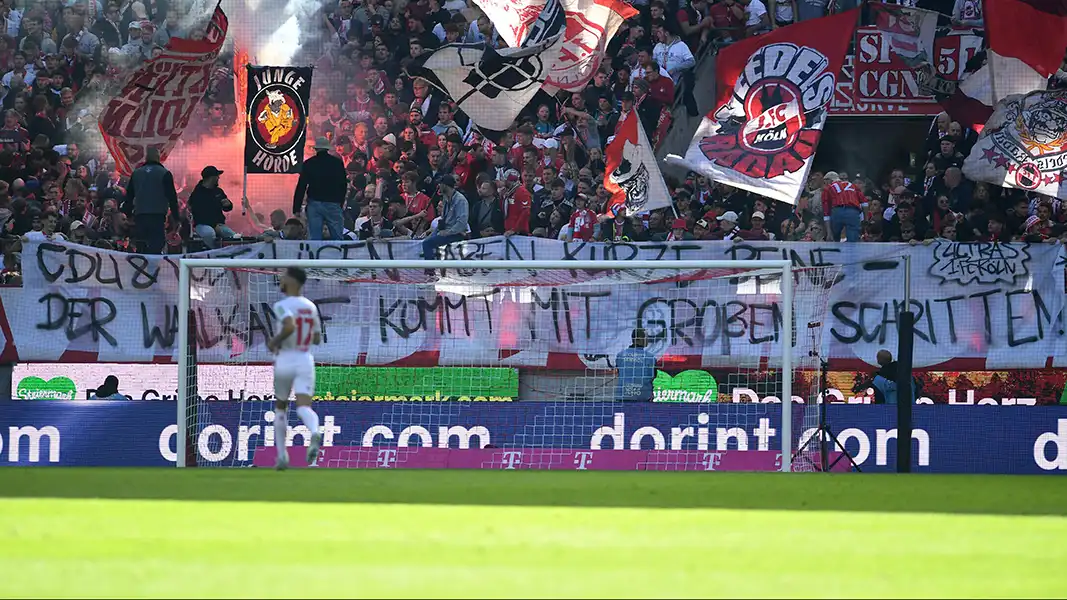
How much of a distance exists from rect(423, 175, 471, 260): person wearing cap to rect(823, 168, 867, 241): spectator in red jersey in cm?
406

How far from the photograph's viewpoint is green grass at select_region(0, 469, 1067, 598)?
5430 millimetres

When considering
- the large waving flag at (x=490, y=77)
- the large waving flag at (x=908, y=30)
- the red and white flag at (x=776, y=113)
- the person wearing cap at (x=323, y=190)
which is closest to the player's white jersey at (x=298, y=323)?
the person wearing cap at (x=323, y=190)

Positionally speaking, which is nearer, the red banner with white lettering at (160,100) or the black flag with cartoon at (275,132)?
the red banner with white lettering at (160,100)

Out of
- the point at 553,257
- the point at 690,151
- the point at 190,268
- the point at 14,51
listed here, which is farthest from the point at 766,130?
the point at 14,51

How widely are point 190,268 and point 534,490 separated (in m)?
5.97

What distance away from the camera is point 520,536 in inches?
273

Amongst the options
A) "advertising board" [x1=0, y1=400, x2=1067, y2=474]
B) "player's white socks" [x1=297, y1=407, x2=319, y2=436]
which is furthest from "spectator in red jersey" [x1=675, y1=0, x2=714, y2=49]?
"player's white socks" [x1=297, y1=407, x2=319, y2=436]

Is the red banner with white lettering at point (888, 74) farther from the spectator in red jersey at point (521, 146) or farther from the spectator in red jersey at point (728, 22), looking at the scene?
the spectator in red jersey at point (521, 146)

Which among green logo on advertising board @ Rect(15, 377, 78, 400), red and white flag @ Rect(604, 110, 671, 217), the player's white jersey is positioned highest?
red and white flag @ Rect(604, 110, 671, 217)

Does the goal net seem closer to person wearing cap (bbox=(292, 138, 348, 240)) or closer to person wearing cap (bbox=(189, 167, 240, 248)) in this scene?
person wearing cap (bbox=(292, 138, 348, 240))

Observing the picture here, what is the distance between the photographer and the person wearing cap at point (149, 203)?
16047 millimetres

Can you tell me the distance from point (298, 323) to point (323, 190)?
16.6 ft

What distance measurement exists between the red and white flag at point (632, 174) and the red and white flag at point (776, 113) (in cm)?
31

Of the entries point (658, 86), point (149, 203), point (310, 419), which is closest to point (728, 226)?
point (658, 86)
